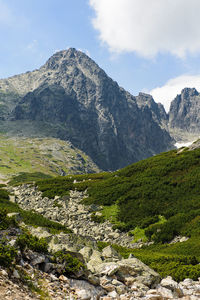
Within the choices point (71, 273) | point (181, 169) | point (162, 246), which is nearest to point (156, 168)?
→ point (181, 169)

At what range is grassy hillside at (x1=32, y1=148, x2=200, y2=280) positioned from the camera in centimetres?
1696

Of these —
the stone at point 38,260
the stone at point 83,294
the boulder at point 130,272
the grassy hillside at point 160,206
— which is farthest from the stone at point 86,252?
the grassy hillside at point 160,206

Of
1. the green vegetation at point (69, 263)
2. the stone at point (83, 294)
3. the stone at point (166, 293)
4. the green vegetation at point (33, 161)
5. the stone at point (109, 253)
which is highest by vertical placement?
the green vegetation at point (33, 161)

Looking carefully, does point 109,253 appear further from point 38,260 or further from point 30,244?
point 30,244

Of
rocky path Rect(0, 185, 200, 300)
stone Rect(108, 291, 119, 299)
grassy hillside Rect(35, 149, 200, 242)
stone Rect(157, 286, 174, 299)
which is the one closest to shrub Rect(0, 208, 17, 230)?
rocky path Rect(0, 185, 200, 300)

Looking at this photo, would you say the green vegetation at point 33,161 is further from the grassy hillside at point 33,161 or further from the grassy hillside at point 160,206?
the grassy hillside at point 160,206

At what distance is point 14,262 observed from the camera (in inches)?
356

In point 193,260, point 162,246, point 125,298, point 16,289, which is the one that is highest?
point 16,289

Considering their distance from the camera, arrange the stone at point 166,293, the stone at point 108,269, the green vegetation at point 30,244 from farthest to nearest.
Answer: the stone at point 108,269 → the green vegetation at point 30,244 → the stone at point 166,293

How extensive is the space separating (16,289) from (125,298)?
14.3 ft

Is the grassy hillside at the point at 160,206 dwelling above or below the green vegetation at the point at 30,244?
below

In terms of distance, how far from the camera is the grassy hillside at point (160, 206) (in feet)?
55.6

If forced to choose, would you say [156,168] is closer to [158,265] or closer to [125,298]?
[158,265]

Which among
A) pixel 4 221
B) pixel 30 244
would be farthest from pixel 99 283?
pixel 4 221
